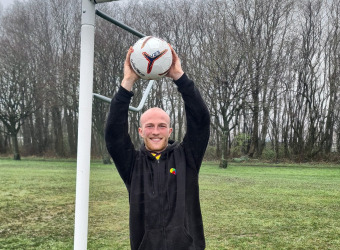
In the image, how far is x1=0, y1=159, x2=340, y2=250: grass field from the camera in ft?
14.6

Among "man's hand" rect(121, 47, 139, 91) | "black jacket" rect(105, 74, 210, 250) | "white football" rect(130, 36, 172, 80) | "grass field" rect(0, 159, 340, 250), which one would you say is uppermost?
"white football" rect(130, 36, 172, 80)

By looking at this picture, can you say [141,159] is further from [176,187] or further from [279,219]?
[279,219]

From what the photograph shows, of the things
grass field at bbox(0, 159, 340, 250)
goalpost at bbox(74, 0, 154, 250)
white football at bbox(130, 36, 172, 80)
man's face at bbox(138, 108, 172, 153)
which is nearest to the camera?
man's face at bbox(138, 108, 172, 153)

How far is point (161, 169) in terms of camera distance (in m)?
1.87

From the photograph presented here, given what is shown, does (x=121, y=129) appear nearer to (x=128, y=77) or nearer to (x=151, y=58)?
(x=128, y=77)

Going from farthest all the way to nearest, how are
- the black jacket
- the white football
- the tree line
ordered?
the tree line, the white football, the black jacket

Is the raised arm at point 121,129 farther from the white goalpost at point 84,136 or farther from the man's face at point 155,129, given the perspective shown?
the white goalpost at point 84,136

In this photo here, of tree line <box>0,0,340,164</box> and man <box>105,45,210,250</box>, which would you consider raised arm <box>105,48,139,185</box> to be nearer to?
man <box>105,45,210,250</box>

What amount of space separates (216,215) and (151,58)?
4330mm

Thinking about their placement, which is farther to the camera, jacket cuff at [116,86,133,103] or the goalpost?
the goalpost

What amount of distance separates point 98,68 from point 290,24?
1063 centimetres

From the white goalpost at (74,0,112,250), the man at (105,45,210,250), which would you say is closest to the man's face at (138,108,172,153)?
the man at (105,45,210,250)

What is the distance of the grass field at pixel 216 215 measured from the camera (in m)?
4.45

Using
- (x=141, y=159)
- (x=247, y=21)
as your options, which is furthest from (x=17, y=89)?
(x=141, y=159)
